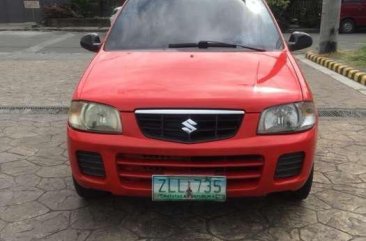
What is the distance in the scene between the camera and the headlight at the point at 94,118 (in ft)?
10.8

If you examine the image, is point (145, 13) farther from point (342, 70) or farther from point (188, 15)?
point (342, 70)

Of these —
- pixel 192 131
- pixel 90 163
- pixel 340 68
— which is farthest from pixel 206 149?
pixel 340 68

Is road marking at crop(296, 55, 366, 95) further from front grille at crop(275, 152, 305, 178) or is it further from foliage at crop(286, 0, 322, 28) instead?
foliage at crop(286, 0, 322, 28)

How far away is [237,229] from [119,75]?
138 centimetres

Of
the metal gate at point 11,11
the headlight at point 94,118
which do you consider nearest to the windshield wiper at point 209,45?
the headlight at point 94,118

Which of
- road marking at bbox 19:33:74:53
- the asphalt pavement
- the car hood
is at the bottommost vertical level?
road marking at bbox 19:33:74:53

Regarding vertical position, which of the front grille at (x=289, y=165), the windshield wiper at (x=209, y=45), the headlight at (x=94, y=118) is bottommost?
the front grille at (x=289, y=165)

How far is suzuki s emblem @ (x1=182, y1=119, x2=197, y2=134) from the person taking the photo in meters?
3.17

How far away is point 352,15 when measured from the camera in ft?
61.8

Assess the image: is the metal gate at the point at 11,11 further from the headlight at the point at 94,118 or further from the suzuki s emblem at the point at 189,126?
the suzuki s emblem at the point at 189,126

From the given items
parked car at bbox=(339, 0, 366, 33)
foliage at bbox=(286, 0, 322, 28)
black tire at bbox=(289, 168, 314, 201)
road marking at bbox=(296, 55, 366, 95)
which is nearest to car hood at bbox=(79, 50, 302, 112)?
black tire at bbox=(289, 168, 314, 201)

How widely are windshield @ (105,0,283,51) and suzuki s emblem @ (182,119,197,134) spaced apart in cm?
121

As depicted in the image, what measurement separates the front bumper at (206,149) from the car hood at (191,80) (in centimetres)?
16

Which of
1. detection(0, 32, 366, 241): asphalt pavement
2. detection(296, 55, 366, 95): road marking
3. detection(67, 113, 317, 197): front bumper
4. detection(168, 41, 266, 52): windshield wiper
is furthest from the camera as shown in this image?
detection(296, 55, 366, 95): road marking
